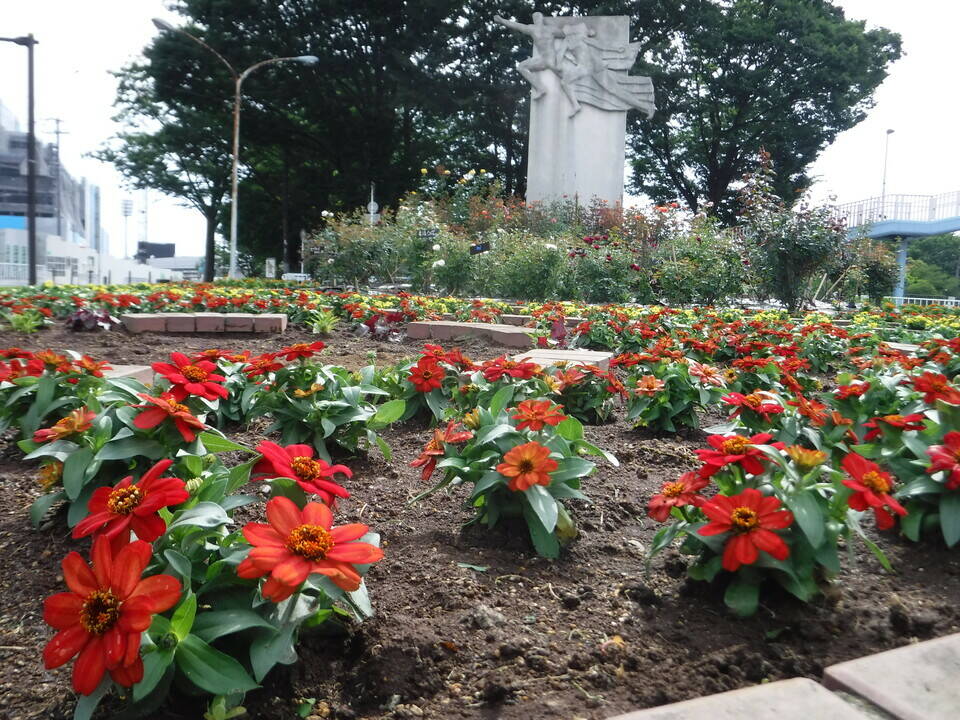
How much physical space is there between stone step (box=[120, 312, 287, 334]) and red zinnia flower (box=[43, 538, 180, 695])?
4.93 meters

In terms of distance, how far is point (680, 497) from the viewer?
4.78 feet

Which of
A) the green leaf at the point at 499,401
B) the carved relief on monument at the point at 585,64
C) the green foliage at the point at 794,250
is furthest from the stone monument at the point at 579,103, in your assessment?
the green leaf at the point at 499,401

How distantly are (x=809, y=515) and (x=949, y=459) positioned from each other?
1.66 ft

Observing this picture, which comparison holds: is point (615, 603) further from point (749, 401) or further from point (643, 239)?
point (643, 239)

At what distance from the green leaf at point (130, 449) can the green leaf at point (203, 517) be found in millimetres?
455

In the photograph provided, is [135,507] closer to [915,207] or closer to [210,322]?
[210,322]

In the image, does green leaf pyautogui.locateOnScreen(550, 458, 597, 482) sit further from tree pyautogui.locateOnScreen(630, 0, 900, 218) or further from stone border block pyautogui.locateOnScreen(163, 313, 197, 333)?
tree pyautogui.locateOnScreen(630, 0, 900, 218)

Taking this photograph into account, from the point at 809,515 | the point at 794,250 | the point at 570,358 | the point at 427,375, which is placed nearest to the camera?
the point at 809,515

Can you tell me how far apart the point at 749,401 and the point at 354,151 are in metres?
26.0

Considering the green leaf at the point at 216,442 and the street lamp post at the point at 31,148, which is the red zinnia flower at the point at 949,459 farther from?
the street lamp post at the point at 31,148

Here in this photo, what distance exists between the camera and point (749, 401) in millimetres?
2129

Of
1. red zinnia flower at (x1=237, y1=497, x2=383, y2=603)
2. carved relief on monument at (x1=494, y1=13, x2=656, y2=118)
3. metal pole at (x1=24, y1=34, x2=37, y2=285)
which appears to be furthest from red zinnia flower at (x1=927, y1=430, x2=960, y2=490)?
metal pole at (x1=24, y1=34, x2=37, y2=285)

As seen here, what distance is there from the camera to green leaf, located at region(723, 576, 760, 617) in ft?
4.51

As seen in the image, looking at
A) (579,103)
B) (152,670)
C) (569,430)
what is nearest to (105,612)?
(152,670)
